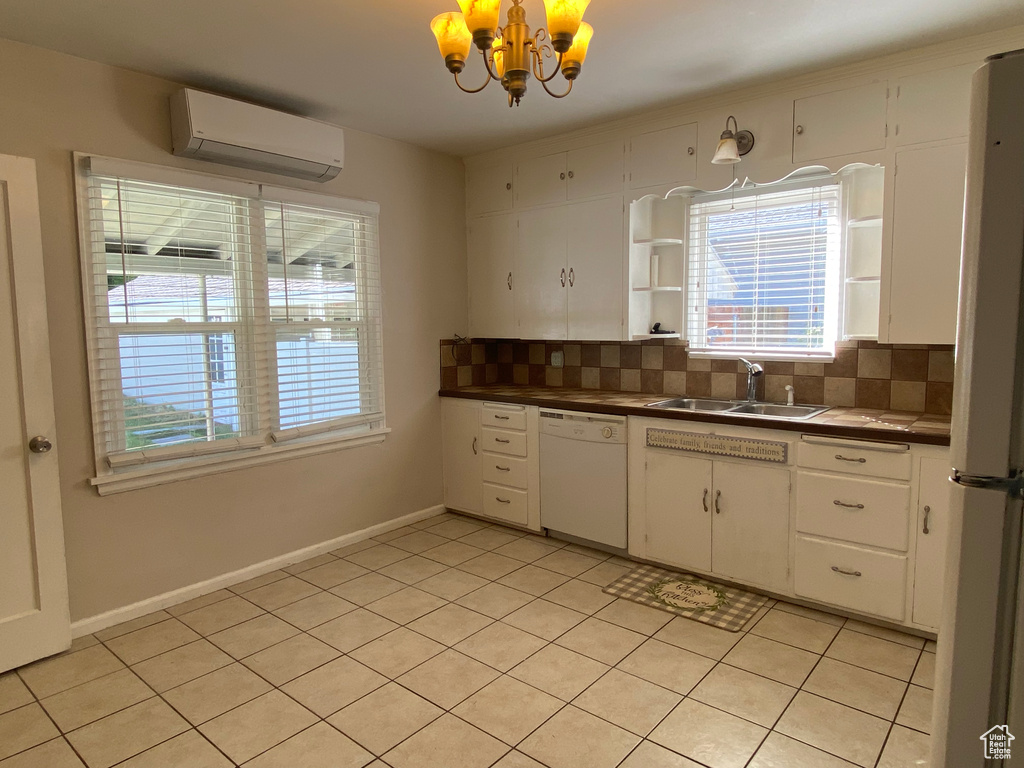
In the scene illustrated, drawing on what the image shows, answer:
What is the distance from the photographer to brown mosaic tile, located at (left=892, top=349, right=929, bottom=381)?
3.12 m

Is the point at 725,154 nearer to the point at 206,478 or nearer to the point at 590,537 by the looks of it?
the point at 590,537

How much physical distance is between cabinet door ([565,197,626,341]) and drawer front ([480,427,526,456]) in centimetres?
76

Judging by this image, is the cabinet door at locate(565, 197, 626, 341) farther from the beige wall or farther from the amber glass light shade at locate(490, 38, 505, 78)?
the amber glass light shade at locate(490, 38, 505, 78)

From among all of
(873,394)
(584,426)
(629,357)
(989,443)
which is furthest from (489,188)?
(989,443)

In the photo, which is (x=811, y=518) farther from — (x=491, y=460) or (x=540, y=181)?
(x=540, y=181)

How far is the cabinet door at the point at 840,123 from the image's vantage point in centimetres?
291

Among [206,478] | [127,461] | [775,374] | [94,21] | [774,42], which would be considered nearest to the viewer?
[94,21]

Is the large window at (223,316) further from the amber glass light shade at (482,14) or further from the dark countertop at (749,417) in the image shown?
the amber glass light shade at (482,14)

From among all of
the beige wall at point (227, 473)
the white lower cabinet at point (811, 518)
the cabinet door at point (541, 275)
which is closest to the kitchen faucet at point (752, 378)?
the white lower cabinet at point (811, 518)

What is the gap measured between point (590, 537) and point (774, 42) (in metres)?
2.72

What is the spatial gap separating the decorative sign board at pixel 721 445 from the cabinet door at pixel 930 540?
573 mm

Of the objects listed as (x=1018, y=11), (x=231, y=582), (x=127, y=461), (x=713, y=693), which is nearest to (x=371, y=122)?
(x=127, y=461)

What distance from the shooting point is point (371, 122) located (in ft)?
12.2

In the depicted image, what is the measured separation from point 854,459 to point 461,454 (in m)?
2.52
